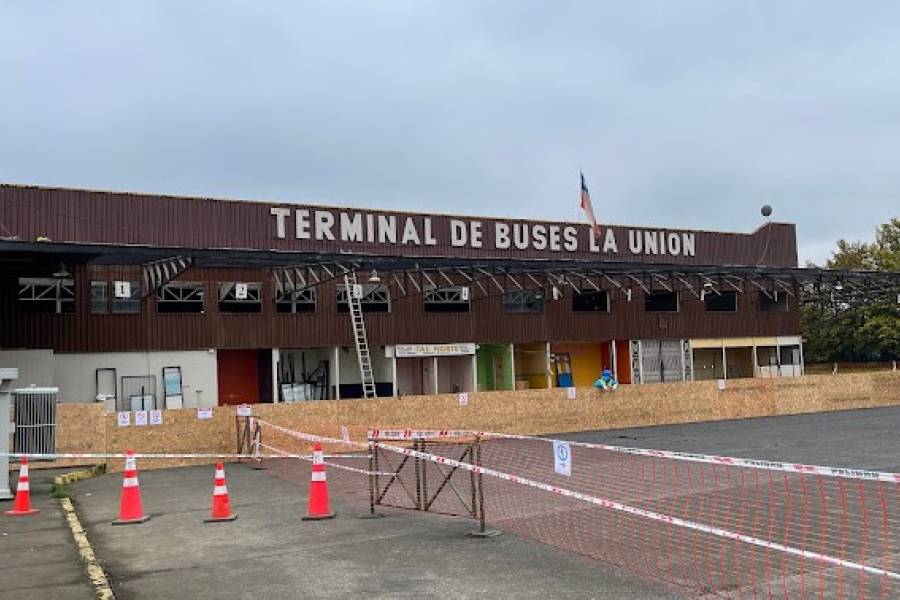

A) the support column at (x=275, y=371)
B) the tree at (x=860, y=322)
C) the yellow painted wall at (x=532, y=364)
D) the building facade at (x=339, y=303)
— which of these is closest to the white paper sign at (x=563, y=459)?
the building facade at (x=339, y=303)

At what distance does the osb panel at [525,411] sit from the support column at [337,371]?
9.11 m

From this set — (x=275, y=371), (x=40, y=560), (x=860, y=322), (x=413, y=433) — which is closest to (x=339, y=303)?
(x=275, y=371)

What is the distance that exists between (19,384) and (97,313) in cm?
597

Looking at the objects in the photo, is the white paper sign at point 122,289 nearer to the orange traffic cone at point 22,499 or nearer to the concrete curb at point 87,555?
the concrete curb at point 87,555

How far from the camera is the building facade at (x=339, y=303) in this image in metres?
30.0

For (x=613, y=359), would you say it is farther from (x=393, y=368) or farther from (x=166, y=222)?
(x=166, y=222)

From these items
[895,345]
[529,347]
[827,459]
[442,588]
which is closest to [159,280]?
[529,347]

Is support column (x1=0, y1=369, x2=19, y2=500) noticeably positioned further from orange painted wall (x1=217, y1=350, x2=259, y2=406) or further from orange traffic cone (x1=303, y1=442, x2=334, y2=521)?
orange painted wall (x1=217, y1=350, x2=259, y2=406)

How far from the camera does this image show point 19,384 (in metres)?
25.6

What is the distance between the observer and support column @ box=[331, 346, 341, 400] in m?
34.9

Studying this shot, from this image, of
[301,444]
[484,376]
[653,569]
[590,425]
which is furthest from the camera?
[484,376]

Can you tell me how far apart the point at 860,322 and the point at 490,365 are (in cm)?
3901

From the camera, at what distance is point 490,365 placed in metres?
42.0

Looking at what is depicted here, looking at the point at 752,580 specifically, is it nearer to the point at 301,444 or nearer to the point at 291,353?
the point at 301,444
